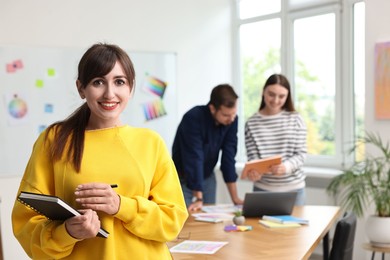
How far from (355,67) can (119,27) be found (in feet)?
7.04

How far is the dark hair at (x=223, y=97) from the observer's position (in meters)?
3.02

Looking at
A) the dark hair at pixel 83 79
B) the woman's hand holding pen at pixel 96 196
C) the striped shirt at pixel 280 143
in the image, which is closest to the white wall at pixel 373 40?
the striped shirt at pixel 280 143

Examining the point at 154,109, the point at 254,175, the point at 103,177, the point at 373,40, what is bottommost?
the point at 254,175

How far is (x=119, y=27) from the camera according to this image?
180 inches

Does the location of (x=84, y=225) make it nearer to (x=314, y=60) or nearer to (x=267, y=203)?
(x=267, y=203)

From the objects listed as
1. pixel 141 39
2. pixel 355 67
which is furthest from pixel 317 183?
pixel 141 39

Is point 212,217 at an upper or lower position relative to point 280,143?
lower

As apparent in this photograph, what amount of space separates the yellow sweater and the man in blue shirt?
5.54ft

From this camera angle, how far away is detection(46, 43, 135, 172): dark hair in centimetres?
132

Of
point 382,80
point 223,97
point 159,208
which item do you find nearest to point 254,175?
point 223,97

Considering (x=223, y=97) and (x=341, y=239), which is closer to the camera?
(x=341, y=239)

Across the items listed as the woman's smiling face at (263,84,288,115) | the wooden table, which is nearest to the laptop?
the wooden table

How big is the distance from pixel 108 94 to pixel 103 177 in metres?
0.22

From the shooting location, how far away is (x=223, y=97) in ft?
9.93
